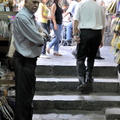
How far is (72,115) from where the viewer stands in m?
4.59

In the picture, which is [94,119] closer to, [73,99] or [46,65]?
[73,99]

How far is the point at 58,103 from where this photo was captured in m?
4.79

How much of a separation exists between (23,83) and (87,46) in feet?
5.36

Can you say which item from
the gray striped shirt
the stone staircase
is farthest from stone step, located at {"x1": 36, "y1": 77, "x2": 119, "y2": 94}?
the gray striped shirt

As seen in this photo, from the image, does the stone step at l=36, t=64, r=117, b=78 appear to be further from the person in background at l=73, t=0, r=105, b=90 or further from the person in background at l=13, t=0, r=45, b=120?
the person in background at l=13, t=0, r=45, b=120

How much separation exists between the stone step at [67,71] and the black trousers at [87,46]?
2.21ft

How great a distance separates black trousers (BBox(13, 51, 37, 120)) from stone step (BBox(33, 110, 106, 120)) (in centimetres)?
92

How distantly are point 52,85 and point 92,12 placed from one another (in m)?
1.63

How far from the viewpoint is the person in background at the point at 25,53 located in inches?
131

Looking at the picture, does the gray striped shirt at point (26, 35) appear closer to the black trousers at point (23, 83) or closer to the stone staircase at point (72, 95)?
the black trousers at point (23, 83)

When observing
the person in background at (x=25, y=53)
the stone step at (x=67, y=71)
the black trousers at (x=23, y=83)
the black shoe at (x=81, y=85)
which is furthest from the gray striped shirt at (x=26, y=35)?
the stone step at (x=67, y=71)

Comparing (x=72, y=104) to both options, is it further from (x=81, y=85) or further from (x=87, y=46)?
(x=87, y=46)

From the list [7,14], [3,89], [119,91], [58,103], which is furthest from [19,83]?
[119,91]

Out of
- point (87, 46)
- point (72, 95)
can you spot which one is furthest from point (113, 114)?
point (87, 46)
